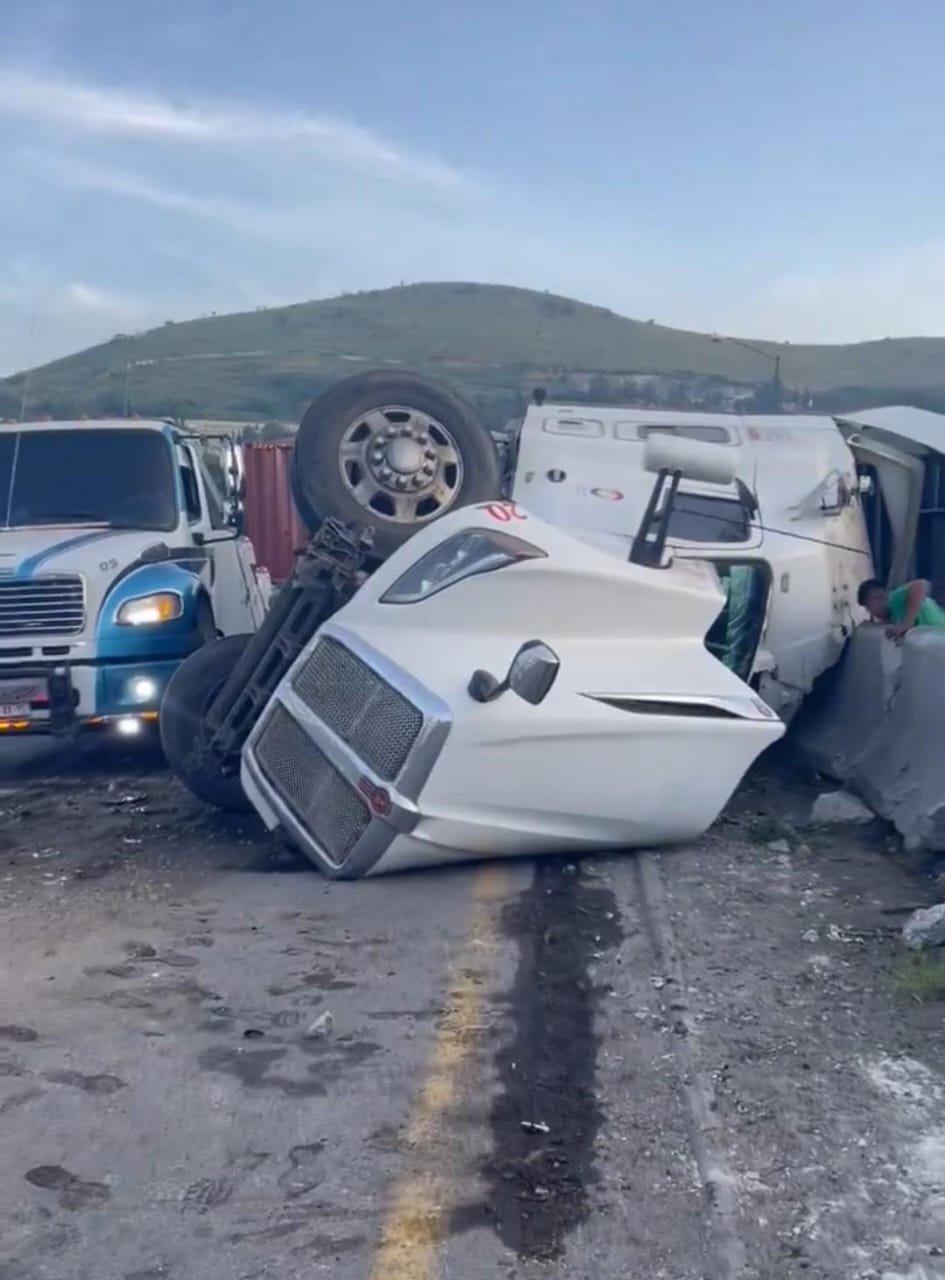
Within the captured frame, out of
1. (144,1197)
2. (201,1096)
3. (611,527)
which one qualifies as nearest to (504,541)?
(611,527)

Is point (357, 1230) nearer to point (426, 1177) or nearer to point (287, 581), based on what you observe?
point (426, 1177)

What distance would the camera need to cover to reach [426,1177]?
430 centimetres

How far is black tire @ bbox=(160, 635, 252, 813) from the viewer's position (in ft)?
28.1

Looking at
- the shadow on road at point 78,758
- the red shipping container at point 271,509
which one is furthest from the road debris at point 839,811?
the red shipping container at point 271,509

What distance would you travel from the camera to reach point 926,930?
6.48 m

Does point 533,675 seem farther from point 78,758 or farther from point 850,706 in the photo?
point 78,758

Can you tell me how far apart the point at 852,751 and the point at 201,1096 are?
5415 millimetres

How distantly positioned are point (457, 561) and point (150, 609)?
9.63 ft

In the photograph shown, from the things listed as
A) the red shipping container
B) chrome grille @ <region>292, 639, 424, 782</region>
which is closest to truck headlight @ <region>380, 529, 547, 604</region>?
chrome grille @ <region>292, 639, 424, 782</region>

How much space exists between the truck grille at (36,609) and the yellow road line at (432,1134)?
13.9 ft

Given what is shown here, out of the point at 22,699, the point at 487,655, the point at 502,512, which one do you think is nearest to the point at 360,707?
the point at 487,655

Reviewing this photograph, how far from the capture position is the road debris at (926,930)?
645 centimetres

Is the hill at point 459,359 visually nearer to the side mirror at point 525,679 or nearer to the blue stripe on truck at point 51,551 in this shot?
the blue stripe on truck at point 51,551

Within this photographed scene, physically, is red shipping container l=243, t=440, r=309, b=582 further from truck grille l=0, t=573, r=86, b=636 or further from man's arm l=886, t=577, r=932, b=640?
man's arm l=886, t=577, r=932, b=640
